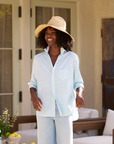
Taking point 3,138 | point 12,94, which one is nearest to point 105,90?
point 12,94

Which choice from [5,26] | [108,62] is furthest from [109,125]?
[5,26]

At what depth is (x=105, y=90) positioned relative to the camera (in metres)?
4.96

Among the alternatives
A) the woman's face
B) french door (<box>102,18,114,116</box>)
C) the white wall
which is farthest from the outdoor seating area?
the woman's face

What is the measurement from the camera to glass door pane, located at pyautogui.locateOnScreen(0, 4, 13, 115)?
4.51 meters

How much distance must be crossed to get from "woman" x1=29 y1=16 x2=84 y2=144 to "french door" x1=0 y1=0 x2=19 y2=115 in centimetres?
239

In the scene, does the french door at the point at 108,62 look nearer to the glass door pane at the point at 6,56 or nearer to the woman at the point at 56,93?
the glass door pane at the point at 6,56

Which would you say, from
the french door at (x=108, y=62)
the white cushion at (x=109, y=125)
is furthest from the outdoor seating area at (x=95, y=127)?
the french door at (x=108, y=62)

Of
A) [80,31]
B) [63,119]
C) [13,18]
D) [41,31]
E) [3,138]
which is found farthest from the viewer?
[80,31]

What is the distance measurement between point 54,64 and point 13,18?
2575 mm

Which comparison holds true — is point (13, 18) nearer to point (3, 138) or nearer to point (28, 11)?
point (28, 11)

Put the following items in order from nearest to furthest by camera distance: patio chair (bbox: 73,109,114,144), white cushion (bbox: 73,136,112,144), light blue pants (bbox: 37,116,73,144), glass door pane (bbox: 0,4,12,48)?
light blue pants (bbox: 37,116,73,144), white cushion (bbox: 73,136,112,144), patio chair (bbox: 73,109,114,144), glass door pane (bbox: 0,4,12,48)

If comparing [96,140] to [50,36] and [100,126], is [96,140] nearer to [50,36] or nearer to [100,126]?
[100,126]

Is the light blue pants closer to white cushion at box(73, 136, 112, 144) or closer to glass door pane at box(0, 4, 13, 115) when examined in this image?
white cushion at box(73, 136, 112, 144)

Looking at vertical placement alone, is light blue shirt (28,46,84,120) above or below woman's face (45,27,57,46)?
below
